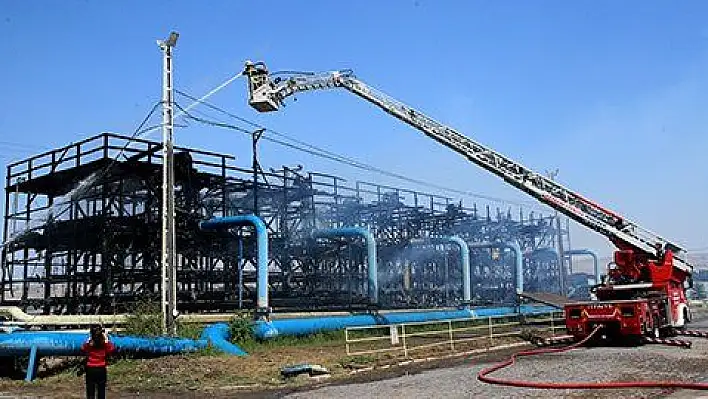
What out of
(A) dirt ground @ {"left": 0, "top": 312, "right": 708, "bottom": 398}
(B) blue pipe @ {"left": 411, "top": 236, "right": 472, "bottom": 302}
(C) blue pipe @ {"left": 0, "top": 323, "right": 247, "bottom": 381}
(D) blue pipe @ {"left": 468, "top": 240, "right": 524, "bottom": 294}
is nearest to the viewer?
(A) dirt ground @ {"left": 0, "top": 312, "right": 708, "bottom": 398}

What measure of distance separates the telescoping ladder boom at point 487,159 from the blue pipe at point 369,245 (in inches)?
255

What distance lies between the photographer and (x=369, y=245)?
3212 centimetres

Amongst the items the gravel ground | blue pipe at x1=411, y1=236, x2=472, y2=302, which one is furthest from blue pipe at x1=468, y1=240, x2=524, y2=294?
the gravel ground

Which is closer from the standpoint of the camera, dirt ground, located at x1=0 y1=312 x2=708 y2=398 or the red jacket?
the red jacket

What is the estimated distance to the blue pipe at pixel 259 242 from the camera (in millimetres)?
24406

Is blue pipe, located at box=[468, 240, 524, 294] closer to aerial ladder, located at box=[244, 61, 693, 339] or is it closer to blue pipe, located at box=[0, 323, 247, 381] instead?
aerial ladder, located at box=[244, 61, 693, 339]

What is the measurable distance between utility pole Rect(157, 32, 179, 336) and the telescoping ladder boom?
668 cm

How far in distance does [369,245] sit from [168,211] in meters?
13.4

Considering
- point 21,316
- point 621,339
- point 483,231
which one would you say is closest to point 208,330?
point 21,316

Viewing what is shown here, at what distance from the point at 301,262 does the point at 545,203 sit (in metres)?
13.3

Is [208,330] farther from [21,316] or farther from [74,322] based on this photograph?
[21,316]

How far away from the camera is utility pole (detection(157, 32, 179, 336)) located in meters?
19.9

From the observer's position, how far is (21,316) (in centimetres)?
2034

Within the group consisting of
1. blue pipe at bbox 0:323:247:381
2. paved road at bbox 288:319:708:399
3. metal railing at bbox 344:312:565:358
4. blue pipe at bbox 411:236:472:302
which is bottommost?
paved road at bbox 288:319:708:399
